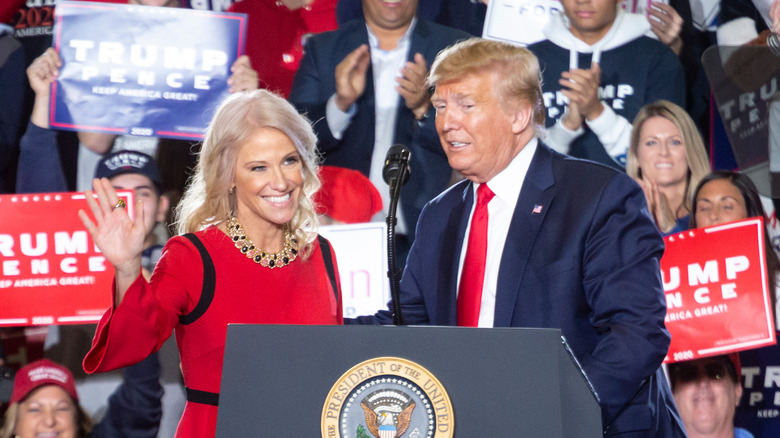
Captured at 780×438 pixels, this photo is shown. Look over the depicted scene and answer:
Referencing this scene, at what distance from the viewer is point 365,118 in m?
3.91

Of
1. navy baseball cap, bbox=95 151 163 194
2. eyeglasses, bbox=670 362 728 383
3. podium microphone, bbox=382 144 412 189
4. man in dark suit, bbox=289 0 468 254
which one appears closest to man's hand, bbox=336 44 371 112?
man in dark suit, bbox=289 0 468 254

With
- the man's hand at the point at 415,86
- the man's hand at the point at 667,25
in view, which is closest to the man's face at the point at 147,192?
the man's hand at the point at 415,86

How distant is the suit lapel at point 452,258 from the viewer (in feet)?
6.53

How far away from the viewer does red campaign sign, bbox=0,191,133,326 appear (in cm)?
379

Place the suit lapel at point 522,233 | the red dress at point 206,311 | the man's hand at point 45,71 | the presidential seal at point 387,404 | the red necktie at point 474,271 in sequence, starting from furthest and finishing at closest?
1. the man's hand at point 45,71
2. the red necktie at point 474,271
3. the suit lapel at point 522,233
4. the red dress at point 206,311
5. the presidential seal at point 387,404

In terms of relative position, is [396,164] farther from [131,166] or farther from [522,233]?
[131,166]

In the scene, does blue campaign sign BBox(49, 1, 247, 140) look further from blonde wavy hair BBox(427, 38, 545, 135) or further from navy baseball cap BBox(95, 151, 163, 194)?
blonde wavy hair BBox(427, 38, 545, 135)

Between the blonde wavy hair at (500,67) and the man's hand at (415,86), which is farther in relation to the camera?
the man's hand at (415,86)

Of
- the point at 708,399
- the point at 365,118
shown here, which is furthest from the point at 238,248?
the point at 708,399

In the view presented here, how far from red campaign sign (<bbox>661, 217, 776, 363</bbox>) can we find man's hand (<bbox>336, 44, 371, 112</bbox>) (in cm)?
180

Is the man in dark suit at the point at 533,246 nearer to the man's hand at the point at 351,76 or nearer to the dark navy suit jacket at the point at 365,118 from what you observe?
the dark navy suit jacket at the point at 365,118

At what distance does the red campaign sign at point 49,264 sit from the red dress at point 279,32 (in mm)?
944

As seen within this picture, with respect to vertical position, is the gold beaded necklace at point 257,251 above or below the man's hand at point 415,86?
Answer: below

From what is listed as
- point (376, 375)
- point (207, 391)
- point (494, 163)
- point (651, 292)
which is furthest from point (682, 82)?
point (376, 375)
